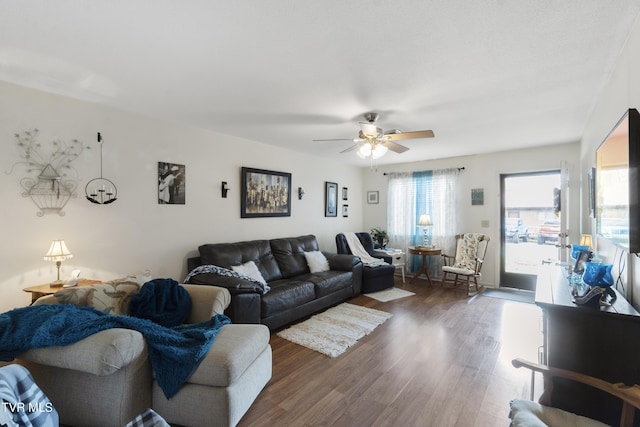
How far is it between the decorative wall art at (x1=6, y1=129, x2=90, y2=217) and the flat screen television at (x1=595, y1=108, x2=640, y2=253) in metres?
4.03

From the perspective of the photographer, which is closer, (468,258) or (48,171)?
(48,171)

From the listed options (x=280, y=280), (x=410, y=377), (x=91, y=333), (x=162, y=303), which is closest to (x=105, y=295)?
(x=162, y=303)

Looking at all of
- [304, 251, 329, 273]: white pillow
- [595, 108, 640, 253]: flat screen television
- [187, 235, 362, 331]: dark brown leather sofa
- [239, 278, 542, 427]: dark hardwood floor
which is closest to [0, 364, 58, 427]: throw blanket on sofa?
[239, 278, 542, 427]: dark hardwood floor

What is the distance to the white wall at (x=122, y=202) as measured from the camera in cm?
241

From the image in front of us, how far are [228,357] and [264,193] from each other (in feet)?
9.71

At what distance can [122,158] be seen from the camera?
3.03 m

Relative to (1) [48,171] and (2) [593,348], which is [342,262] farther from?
(1) [48,171]

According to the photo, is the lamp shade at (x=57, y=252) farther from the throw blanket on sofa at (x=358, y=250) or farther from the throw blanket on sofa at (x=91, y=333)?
the throw blanket on sofa at (x=358, y=250)

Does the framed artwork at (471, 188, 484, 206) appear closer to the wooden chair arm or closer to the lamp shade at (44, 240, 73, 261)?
the wooden chair arm

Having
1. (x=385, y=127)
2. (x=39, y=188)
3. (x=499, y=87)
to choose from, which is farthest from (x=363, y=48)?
(x=39, y=188)

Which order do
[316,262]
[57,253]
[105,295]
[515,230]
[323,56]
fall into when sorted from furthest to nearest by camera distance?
[515,230] < [316,262] < [57,253] < [105,295] < [323,56]

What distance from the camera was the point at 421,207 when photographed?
5781mm

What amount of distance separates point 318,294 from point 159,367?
2.28 m

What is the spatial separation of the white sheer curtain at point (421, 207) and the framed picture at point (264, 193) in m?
2.45
